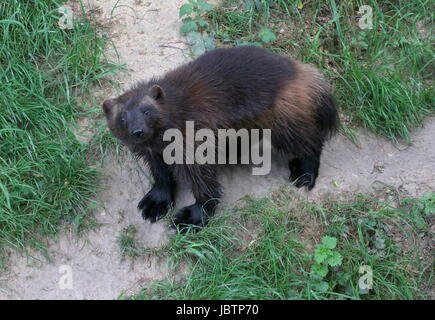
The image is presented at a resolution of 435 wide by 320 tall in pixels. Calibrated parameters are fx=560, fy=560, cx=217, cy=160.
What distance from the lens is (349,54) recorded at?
5043mm

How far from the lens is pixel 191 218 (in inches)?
163

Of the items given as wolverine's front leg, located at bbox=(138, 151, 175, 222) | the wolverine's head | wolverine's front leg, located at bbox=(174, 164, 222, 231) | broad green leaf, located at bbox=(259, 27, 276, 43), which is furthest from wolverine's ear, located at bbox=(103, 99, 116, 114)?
broad green leaf, located at bbox=(259, 27, 276, 43)

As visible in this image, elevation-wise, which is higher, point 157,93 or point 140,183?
point 157,93

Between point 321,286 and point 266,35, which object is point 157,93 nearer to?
point 321,286

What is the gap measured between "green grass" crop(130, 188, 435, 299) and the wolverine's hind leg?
15 cm

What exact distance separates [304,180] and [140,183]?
1.30 m

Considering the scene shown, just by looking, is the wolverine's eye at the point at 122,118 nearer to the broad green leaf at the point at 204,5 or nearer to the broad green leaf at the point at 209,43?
the broad green leaf at the point at 209,43

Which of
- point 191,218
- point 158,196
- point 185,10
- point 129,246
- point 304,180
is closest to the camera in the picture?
point 129,246

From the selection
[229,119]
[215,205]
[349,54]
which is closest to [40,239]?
[215,205]

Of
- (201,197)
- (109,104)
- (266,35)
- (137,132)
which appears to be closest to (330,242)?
(201,197)

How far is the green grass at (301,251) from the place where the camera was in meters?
3.67

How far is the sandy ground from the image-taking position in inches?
154

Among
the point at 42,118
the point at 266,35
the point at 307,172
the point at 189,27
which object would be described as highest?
the point at 189,27

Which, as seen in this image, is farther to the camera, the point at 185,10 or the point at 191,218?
the point at 185,10
